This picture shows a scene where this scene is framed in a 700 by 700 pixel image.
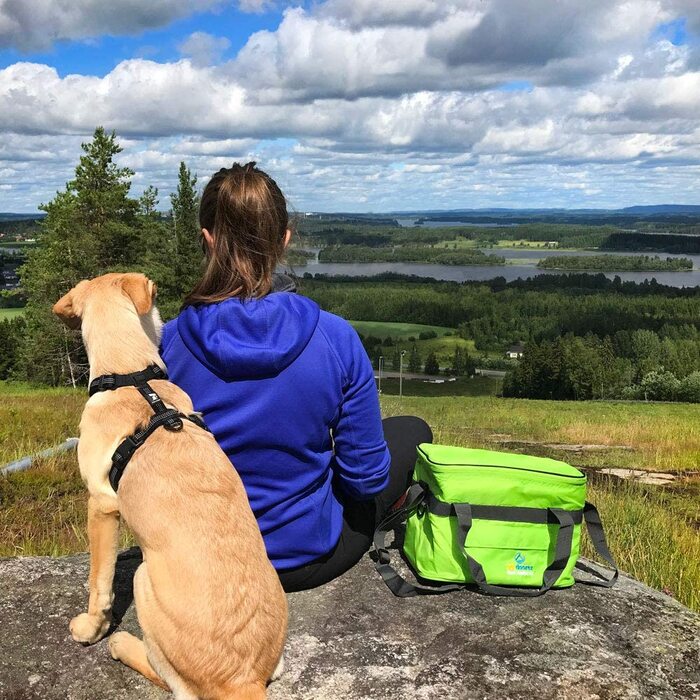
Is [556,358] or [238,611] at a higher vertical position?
[238,611]

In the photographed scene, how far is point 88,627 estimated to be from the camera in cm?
287

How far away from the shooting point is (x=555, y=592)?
3.38 meters

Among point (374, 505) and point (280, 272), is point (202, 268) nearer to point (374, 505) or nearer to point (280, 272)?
point (280, 272)

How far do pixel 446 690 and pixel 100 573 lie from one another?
5.07 ft

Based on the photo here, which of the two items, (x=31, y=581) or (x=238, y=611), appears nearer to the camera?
(x=238, y=611)

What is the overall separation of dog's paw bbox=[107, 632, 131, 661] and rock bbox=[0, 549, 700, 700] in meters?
0.04

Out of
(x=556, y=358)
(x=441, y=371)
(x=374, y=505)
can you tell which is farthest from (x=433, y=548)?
(x=441, y=371)

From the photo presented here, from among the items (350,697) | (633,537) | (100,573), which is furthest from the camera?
(633,537)

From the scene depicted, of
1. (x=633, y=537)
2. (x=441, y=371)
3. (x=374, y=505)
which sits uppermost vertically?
(x=374, y=505)

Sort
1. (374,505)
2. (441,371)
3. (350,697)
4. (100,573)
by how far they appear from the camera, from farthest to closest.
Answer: (441,371) < (374,505) < (100,573) < (350,697)

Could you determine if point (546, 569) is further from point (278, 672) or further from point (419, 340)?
point (419, 340)

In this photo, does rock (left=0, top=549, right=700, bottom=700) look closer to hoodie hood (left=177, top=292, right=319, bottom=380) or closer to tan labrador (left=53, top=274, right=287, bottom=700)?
tan labrador (left=53, top=274, right=287, bottom=700)

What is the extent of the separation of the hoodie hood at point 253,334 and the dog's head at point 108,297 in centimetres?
49

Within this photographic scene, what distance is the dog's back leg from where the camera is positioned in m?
2.62
